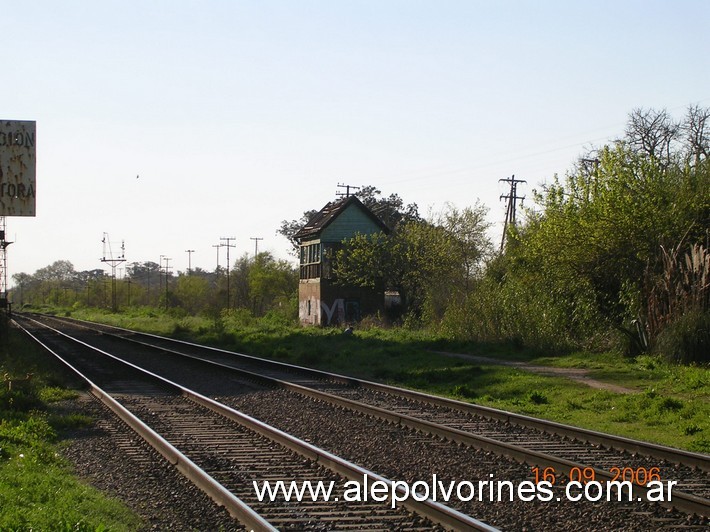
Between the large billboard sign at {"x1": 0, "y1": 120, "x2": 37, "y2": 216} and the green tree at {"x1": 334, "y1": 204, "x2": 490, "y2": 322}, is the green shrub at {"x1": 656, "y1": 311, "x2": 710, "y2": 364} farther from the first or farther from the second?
the green tree at {"x1": 334, "y1": 204, "x2": 490, "y2": 322}

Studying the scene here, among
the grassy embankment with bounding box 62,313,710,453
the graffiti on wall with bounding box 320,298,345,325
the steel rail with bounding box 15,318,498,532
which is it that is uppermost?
the graffiti on wall with bounding box 320,298,345,325

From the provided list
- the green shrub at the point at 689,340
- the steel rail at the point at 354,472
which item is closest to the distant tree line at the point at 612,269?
the green shrub at the point at 689,340

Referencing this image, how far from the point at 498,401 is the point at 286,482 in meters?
8.66

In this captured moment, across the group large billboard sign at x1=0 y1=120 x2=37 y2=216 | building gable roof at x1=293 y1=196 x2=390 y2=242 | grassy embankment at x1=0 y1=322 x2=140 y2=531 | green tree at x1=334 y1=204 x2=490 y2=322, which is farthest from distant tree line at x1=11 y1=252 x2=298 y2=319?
grassy embankment at x1=0 y1=322 x2=140 y2=531

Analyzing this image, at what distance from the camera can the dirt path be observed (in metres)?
18.6

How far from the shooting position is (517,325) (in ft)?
96.3

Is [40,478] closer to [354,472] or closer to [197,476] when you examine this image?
[197,476]

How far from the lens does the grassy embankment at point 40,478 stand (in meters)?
7.93

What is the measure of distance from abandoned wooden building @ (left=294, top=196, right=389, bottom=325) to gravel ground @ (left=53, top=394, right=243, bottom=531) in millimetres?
38618

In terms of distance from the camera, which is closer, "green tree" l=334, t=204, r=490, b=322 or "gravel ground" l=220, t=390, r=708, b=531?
"gravel ground" l=220, t=390, r=708, b=531

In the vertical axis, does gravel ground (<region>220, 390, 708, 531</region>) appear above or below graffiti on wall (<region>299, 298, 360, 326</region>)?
below

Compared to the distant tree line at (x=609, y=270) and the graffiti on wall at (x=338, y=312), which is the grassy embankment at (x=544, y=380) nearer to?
the distant tree line at (x=609, y=270)

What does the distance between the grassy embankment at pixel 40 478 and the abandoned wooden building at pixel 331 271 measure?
3609cm

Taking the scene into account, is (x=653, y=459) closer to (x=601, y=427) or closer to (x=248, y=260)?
(x=601, y=427)
